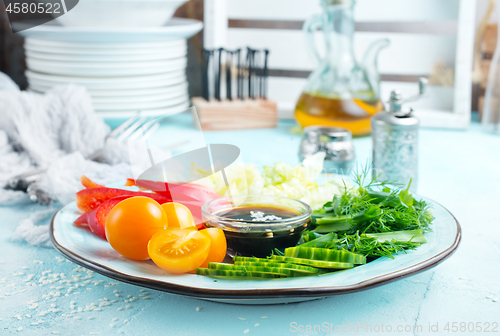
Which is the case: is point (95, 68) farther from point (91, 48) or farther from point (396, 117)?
point (396, 117)

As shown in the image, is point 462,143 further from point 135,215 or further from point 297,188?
point 135,215

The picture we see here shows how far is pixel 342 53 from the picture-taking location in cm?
130

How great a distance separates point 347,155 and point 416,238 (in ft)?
1.35

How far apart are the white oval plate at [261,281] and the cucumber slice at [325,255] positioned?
0.01 m

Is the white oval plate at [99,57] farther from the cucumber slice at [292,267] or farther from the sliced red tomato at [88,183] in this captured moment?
the cucumber slice at [292,267]

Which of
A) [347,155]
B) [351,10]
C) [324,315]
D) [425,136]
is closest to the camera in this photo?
[324,315]

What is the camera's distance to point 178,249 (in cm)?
51

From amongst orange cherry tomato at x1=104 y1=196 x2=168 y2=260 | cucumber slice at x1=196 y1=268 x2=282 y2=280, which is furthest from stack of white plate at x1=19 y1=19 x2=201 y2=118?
cucumber slice at x1=196 y1=268 x2=282 y2=280

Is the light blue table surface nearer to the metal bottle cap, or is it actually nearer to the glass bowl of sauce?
the glass bowl of sauce

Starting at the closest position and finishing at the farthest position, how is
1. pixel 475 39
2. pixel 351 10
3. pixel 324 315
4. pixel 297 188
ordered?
pixel 324 315, pixel 297 188, pixel 351 10, pixel 475 39

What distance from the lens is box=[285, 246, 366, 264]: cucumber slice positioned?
520 mm

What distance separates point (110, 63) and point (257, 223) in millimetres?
852

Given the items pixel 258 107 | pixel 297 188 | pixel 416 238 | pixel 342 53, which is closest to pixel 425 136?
pixel 342 53

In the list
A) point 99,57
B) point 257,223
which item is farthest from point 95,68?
point 257,223
